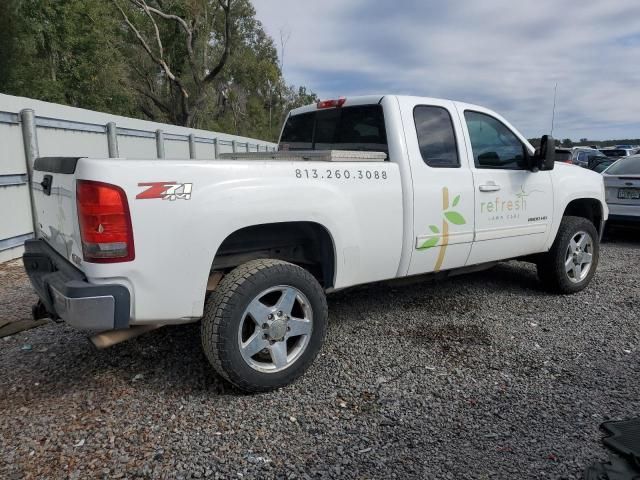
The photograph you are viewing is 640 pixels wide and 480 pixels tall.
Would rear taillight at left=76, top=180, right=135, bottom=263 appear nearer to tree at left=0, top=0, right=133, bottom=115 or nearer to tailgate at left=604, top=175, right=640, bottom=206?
tailgate at left=604, top=175, right=640, bottom=206

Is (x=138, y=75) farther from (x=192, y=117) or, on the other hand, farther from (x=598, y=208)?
(x=598, y=208)

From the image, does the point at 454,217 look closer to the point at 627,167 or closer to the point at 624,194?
the point at 624,194

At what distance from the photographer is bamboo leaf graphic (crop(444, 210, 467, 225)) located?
378 centimetres

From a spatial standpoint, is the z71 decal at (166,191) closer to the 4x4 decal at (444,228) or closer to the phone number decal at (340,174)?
the phone number decal at (340,174)

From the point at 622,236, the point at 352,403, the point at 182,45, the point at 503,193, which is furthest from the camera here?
the point at 182,45

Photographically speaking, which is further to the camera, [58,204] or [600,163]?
[600,163]

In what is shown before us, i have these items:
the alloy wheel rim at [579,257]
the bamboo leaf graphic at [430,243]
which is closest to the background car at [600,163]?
the alloy wheel rim at [579,257]

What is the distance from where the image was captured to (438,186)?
3705 mm

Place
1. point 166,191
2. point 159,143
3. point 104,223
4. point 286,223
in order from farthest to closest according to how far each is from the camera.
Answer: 1. point 159,143
2. point 286,223
3. point 166,191
4. point 104,223

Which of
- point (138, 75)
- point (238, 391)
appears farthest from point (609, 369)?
point (138, 75)

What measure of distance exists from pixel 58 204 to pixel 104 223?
66cm

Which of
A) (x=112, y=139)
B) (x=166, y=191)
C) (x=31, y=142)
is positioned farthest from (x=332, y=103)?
(x=112, y=139)

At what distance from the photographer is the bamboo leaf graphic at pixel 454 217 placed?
3.78m

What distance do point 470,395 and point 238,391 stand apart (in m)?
1.44
